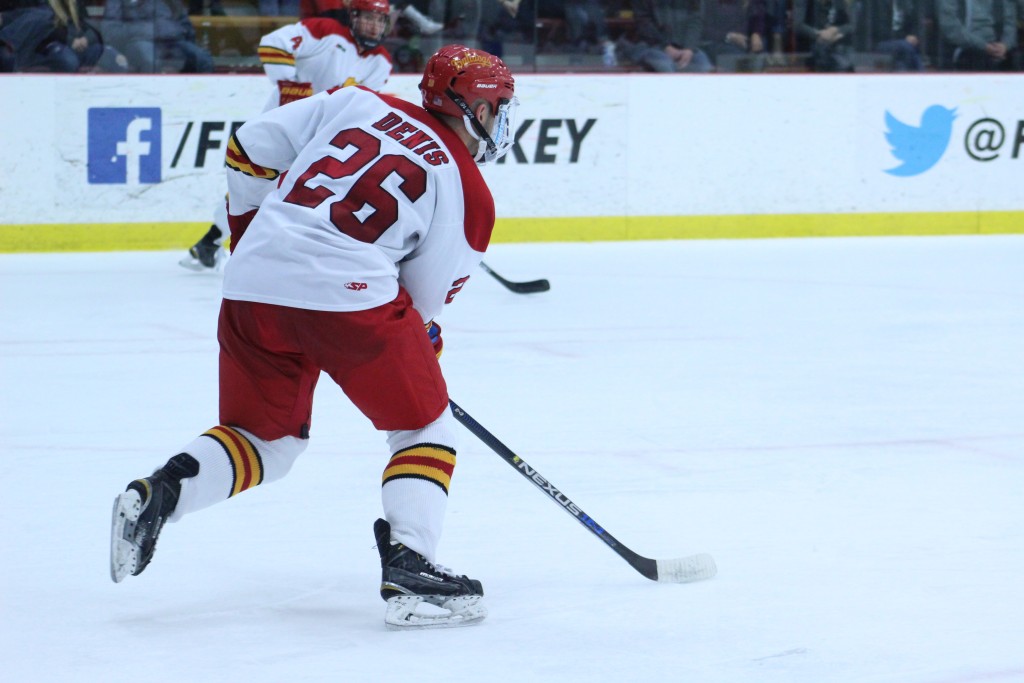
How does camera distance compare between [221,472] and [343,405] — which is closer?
[221,472]

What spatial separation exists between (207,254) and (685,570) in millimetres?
4219

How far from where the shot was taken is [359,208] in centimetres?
195

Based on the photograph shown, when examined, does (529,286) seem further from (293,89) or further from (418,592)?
(418,592)

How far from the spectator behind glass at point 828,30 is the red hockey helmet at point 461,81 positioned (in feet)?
20.8

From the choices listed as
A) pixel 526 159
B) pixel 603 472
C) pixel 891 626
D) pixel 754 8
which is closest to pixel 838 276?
pixel 526 159

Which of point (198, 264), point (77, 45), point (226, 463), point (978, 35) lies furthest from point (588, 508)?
point (978, 35)

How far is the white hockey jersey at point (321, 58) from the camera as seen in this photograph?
592 centimetres

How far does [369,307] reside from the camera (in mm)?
1933

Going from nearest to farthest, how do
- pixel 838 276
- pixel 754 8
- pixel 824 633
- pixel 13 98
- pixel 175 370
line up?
pixel 824 633
pixel 175 370
pixel 838 276
pixel 13 98
pixel 754 8

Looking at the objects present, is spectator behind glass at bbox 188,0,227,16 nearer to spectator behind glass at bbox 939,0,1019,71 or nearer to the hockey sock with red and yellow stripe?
spectator behind glass at bbox 939,0,1019,71

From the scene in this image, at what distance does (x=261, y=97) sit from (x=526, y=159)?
134cm

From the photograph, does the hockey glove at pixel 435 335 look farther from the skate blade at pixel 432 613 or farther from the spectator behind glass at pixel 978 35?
the spectator behind glass at pixel 978 35

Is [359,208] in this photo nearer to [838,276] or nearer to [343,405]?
[343,405]

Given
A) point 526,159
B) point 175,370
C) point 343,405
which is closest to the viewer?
point 343,405
